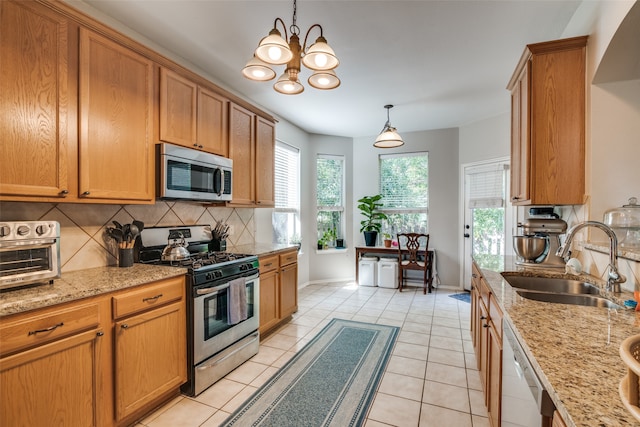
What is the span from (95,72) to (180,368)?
201 centimetres

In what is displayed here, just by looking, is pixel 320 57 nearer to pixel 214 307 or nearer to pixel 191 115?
pixel 191 115

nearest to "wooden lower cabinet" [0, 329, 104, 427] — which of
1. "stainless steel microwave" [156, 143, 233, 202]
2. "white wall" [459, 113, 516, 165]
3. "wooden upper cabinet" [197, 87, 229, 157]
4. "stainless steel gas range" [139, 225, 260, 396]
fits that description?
"stainless steel gas range" [139, 225, 260, 396]

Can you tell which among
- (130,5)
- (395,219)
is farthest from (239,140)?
(395,219)

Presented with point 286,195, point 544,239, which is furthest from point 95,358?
point 286,195

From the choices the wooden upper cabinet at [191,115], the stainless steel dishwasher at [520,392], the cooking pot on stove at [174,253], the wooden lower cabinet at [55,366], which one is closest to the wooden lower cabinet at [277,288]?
the cooking pot on stove at [174,253]

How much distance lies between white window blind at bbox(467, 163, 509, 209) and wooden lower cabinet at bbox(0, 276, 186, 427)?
444 cm

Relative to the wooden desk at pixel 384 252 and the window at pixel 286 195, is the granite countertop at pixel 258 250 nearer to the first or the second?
the window at pixel 286 195

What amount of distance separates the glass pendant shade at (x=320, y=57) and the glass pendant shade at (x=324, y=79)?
6.5 inches

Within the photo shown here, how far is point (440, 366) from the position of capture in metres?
2.57

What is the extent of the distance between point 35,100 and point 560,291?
331 centimetres

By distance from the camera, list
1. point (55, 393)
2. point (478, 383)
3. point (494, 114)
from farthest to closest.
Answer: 1. point (494, 114)
2. point (478, 383)
3. point (55, 393)

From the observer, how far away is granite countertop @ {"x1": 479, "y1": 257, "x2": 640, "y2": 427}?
0.64 metres

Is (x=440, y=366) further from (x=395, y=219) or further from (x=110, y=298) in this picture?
(x=395, y=219)

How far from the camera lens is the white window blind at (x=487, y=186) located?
4.52 meters
